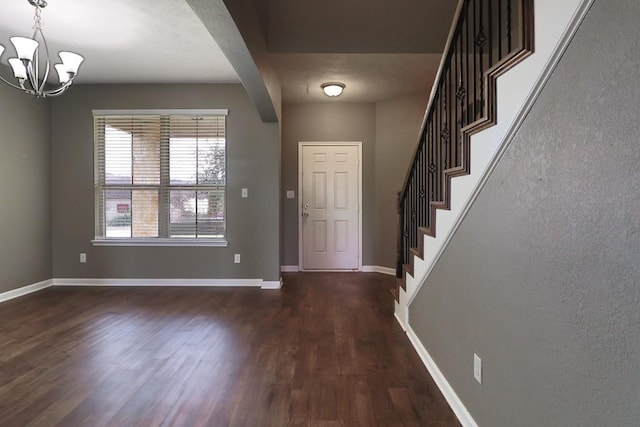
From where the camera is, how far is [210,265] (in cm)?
463

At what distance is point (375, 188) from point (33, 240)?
4.57m

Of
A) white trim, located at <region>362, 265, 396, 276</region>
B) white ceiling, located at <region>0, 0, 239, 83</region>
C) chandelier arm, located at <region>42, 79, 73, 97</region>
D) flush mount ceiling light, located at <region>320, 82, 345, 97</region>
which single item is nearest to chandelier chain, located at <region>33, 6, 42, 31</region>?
white ceiling, located at <region>0, 0, 239, 83</region>

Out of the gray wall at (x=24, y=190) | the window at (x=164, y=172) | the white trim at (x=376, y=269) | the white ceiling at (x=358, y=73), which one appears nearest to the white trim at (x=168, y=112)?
the window at (x=164, y=172)

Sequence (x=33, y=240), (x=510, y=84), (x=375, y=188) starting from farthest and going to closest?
(x=375, y=188) → (x=33, y=240) → (x=510, y=84)

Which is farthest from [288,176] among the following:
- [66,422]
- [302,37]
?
[66,422]

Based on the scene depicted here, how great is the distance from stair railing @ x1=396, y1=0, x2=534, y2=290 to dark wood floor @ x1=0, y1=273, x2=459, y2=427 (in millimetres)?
831

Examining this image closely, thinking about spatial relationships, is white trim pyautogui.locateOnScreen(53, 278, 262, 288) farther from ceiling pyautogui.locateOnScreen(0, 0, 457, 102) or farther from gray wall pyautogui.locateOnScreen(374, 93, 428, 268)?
ceiling pyautogui.locateOnScreen(0, 0, 457, 102)

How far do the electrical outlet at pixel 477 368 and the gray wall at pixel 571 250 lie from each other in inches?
1.4

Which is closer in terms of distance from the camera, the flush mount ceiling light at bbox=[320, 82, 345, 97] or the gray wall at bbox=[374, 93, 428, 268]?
the flush mount ceiling light at bbox=[320, 82, 345, 97]

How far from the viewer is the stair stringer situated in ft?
3.29

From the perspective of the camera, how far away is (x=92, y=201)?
15.3ft

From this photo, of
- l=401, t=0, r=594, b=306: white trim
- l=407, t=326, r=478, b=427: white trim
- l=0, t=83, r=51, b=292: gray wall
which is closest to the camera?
l=401, t=0, r=594, b=306: white trim

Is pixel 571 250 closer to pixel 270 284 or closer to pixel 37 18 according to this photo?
pixel 270 284

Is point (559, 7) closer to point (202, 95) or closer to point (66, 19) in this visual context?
point (66, 19)
